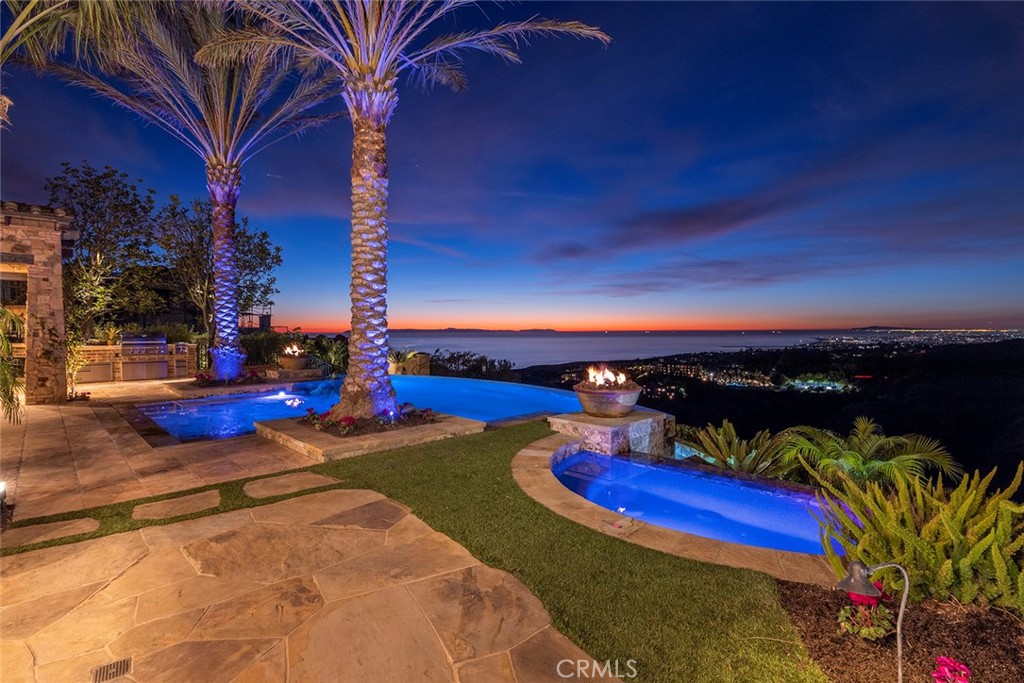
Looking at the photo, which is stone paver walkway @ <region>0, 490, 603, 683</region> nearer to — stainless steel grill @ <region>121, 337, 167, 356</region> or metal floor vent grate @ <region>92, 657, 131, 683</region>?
metal floor vent grate @ <region>92, 657, 131, 683</region>

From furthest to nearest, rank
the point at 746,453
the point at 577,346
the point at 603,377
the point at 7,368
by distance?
the point at 577,346
the point at 603,377
the point at 746,453
the point at 7,368

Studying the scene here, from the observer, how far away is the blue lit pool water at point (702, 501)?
4660 millimetres

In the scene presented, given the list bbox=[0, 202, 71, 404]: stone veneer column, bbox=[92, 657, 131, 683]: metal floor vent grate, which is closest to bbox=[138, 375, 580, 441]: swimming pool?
bbox=[0, 202, 71, 404]: stone veneer column

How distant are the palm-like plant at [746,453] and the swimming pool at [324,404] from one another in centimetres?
354

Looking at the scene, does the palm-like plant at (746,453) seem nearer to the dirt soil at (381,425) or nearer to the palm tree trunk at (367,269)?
the dirt soil at (381,425)

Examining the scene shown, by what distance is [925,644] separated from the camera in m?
2.31

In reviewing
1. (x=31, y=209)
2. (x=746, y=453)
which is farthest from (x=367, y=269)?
(x=31, y=209)

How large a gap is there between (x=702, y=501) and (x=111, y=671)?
17.8ft

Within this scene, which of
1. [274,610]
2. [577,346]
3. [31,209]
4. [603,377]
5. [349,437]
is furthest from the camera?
[577,346]

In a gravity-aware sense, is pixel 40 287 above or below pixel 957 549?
above

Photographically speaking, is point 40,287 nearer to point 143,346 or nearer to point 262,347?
point 143,346

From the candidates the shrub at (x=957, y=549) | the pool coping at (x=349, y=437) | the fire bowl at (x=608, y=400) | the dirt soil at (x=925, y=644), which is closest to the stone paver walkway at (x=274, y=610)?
the dirt soil at (x=925, y=644)

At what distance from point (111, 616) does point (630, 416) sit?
21.6ft

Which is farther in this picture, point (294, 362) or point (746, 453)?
point (294, 362)
